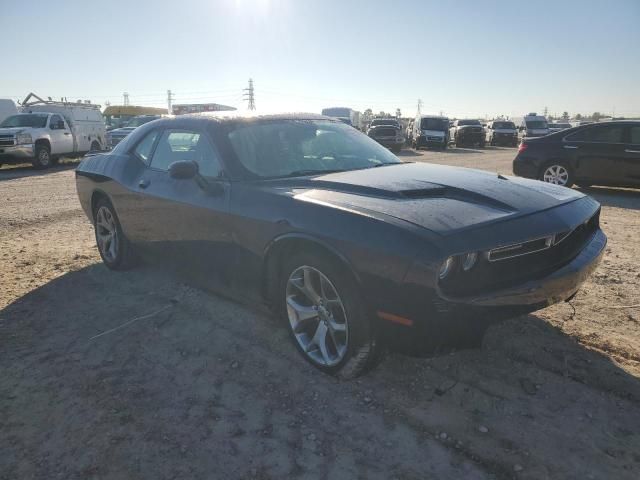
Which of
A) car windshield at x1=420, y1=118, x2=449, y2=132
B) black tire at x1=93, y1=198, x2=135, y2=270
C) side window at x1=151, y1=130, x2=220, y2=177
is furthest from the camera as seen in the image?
car windshield at x1=420, y1=118, x2=449, y2=132

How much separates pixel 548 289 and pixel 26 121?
17.7 meters

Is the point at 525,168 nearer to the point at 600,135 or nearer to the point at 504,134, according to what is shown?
the point at 600,135

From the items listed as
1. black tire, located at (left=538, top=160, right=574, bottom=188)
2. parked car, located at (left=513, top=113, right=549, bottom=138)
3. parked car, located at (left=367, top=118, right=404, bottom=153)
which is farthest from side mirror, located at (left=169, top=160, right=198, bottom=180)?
parked car, located at (left=513, top=113, right=549, bottom=138)

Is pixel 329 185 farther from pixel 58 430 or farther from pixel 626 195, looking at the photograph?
pixel 626 195

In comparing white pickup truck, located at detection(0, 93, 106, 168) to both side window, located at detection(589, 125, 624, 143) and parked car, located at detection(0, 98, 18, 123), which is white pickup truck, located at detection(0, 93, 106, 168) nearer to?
parked car, located at detection(0, 98, 18, 123)

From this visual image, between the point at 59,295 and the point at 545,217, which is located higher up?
the point at 545,217

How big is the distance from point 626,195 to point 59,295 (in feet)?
32.0

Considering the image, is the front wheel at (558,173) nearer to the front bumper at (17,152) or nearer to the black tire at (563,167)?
the black tire at (563,167)

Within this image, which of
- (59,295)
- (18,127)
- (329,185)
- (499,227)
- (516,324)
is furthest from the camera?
(18,127)

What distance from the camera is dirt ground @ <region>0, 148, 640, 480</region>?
2.20 metres

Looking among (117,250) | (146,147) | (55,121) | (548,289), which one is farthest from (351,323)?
(55,121)

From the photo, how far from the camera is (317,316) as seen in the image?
9.64 feet

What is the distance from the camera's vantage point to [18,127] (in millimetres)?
15484

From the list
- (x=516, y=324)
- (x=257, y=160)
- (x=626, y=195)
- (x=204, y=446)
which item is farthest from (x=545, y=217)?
(x=626, y=195)
